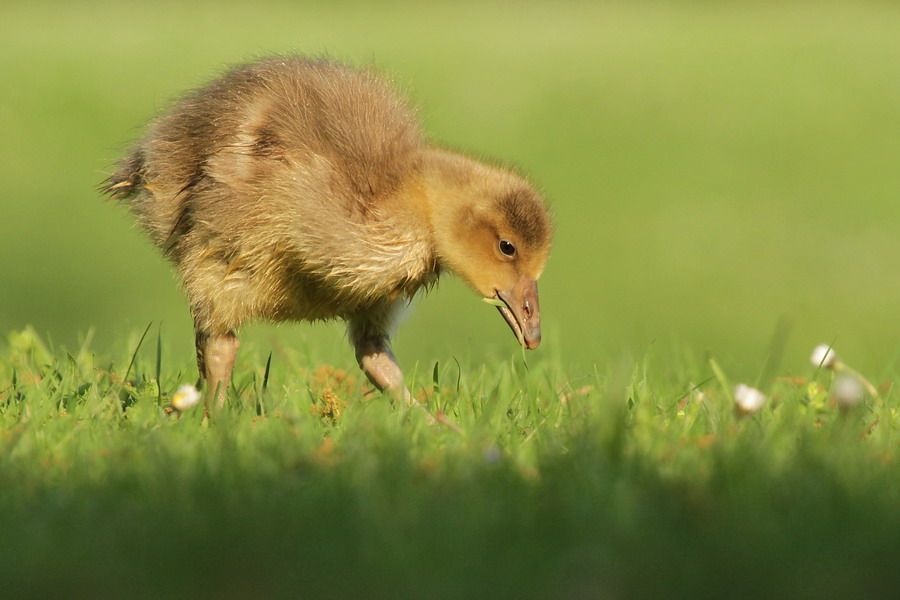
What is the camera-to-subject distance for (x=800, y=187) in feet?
48.2

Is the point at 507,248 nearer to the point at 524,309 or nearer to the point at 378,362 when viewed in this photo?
the point at 524,309

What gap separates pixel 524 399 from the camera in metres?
4.79

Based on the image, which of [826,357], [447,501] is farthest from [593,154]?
[447,501]

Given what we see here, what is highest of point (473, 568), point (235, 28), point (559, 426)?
point (473, 568)

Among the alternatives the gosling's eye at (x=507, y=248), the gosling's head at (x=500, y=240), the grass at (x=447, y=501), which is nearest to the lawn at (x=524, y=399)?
the grass at (x=447, y=501)

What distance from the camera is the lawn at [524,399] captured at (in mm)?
2982

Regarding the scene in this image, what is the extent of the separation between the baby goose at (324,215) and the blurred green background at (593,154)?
3.97 ft

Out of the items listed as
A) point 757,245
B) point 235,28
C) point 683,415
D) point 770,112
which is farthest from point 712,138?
point 683,415

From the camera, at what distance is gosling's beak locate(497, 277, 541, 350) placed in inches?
192

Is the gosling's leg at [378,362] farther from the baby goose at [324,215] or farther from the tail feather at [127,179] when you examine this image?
the tail feather at [127,179]

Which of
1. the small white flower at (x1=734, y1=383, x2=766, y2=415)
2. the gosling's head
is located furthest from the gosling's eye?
the small white flower at (x1=734, y1=383, x2=766, y2=415)

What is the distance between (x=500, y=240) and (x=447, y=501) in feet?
5.83

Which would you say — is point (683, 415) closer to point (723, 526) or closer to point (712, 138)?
point (723, 526)

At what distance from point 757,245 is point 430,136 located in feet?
26.6
